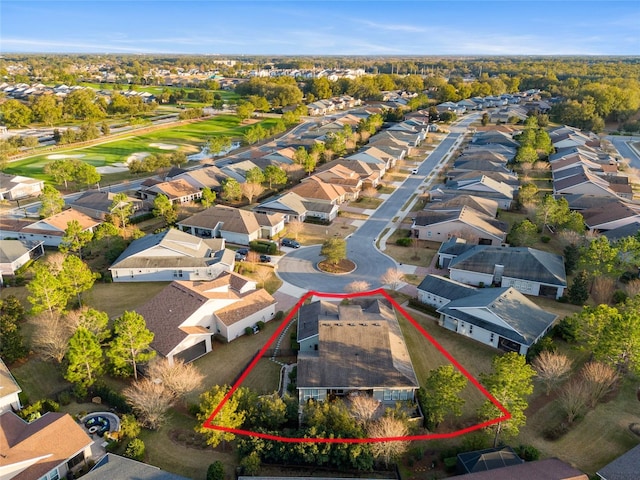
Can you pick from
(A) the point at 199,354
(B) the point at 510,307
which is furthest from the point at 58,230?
(B) the point at 510,307

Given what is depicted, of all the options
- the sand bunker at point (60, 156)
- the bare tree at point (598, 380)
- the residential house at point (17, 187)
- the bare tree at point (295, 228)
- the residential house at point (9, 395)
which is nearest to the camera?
the residential house at point (9, 395)

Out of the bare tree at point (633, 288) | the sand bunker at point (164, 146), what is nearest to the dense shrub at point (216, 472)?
the bare tree at point (633, 288)

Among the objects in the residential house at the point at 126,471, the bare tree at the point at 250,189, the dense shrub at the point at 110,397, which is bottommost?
the dense shrub at the point at 110,397

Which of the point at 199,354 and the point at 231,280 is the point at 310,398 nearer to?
the point at 199,354

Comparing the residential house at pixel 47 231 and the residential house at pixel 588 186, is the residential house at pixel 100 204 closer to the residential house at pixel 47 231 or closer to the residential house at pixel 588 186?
the residential house at pixel 47 231

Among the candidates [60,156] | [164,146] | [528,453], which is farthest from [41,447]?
[164,146]

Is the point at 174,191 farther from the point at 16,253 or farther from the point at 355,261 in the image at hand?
the point at 355,261

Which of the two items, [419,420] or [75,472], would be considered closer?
[75,472]

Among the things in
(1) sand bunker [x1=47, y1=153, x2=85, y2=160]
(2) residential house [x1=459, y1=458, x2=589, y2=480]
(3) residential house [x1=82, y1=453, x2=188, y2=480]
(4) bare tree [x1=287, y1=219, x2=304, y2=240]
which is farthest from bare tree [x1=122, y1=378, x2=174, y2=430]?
(1) sand bunker [x1=47, y1=153, x2=85, y2=160]
